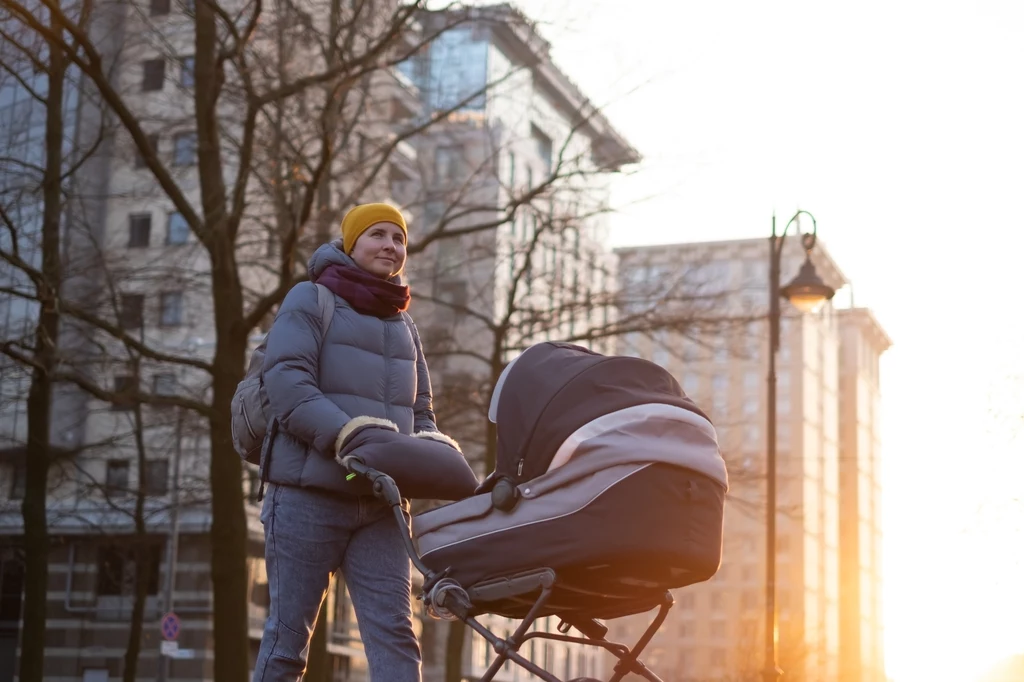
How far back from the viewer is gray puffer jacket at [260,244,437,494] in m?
5.30

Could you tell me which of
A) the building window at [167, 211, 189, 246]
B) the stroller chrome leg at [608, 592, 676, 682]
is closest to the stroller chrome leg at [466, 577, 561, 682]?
the stroller chrome leg at [608, 592, 676, 682]

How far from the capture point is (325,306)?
553cm

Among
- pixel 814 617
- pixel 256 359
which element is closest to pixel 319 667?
pixel 256 359

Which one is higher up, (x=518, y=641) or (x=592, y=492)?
(x=592, y=492)

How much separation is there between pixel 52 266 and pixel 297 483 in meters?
14.1

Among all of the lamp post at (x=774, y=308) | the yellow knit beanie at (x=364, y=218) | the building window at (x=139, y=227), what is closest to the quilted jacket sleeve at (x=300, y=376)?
the yellow knit beanie at (x=364, y=218)

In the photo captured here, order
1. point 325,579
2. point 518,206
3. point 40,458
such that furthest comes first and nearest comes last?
point 40,458
point 518,206
point 325,579

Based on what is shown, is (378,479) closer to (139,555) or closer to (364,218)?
(364,218)

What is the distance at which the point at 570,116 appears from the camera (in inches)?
878

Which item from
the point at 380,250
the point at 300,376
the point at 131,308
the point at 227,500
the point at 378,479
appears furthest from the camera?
the point at 131,308

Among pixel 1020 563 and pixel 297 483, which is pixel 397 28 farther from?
pixel 1020 563

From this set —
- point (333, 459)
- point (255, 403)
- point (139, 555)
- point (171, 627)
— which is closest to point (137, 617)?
point (139, 555)

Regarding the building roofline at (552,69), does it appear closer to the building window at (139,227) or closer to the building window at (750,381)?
the building window at (139,227)

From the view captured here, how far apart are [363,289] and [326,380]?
1.23 ft
